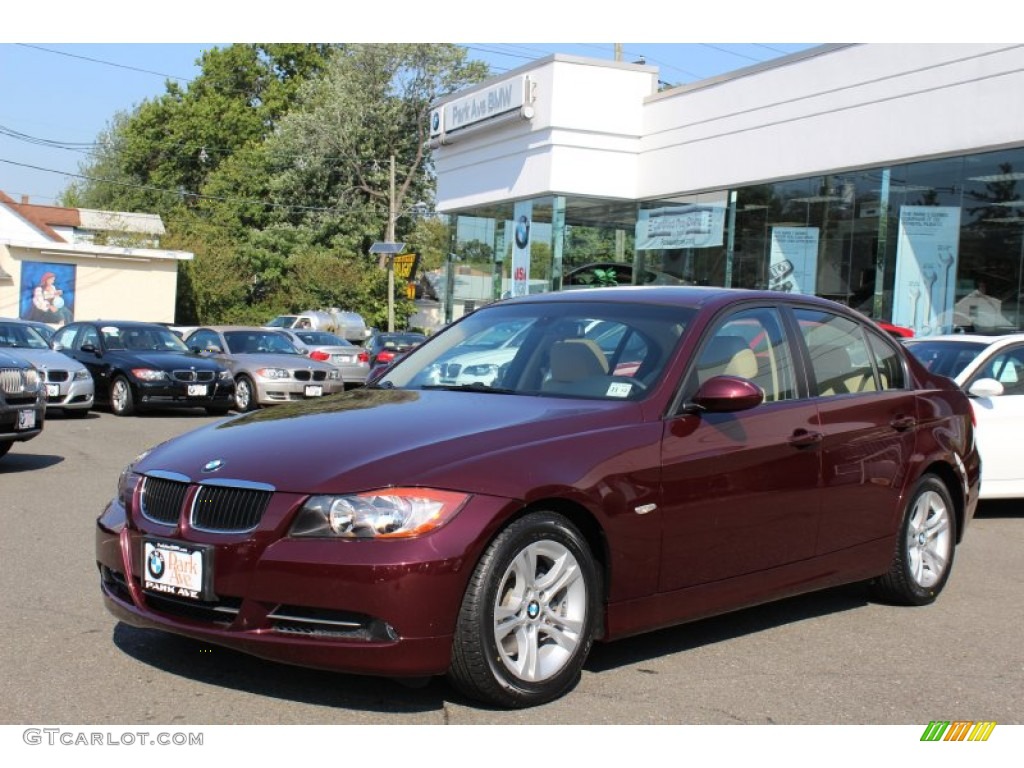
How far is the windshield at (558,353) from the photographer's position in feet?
17.6

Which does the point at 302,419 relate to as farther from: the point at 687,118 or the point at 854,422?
the point at 687,118

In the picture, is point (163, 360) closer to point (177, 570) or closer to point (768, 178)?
point (768, 178)

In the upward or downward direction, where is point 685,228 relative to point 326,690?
upward

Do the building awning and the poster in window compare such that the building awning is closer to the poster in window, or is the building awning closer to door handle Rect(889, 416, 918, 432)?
the poster in window

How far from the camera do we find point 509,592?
4.48 m

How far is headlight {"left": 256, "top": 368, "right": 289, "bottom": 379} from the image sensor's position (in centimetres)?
1981

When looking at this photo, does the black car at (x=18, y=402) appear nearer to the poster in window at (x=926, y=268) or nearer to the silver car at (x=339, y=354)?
the silver car at (x=339, y=354)

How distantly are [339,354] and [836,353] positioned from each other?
690 inches

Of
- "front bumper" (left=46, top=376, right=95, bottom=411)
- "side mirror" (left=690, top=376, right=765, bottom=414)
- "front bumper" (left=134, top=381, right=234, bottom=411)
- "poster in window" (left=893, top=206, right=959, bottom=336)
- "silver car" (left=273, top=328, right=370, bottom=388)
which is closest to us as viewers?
"side mirror" (left=690, top=376, right=765, bottom=414)

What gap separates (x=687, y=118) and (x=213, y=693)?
75.2 ft

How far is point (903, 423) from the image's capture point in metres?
6.48

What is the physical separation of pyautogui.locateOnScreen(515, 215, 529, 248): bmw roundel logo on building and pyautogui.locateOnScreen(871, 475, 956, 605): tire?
23.0m

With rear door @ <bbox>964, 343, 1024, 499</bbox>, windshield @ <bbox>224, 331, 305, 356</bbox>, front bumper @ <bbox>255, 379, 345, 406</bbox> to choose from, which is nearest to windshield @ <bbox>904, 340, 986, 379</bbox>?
rear door @ <bbox>964, 343, 1024, 499</bbox>

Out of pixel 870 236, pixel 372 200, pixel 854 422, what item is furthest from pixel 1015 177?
pixel 372 200
